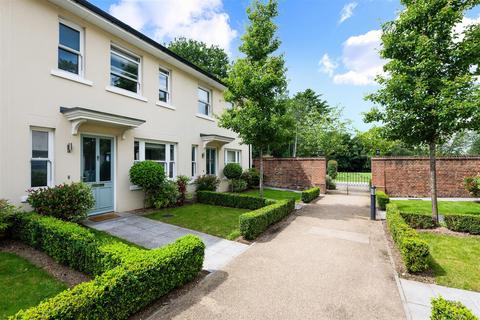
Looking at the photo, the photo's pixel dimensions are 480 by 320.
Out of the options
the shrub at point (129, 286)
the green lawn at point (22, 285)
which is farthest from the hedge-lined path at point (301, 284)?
the green lawn at point (22, 285)

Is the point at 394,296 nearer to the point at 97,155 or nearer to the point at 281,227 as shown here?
the point at 281,227

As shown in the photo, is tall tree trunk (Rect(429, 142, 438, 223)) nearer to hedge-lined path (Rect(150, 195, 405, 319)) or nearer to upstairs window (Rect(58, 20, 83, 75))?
hedge-lined path (Rect(150, 195, 405, 319))

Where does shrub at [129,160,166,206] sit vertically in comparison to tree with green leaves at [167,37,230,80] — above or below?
below

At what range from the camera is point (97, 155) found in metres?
8.45

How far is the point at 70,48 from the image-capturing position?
769 cm

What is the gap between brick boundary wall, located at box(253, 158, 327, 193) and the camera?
656 inches

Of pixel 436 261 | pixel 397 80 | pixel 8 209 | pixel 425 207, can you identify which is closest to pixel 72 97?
pixel 8 209

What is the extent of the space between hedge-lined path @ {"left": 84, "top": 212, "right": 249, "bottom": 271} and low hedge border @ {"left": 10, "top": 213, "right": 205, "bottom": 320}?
1.07 meters

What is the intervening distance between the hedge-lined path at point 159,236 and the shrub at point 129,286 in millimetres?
978

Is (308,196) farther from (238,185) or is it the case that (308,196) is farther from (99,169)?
(99,169)

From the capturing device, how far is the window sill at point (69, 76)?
719 cm

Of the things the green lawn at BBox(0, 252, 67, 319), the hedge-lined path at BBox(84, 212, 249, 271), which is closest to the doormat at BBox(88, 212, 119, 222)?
the hedge-lined path at BBox(84, 212, 249, 271)

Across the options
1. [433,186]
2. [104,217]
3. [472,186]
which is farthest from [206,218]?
[472,186]

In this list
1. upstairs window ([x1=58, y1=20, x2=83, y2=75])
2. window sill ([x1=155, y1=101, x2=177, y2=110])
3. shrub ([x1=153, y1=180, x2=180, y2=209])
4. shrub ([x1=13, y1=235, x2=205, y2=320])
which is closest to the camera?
shrub ([x1=13, y1=235, x2=205, y2=320])
